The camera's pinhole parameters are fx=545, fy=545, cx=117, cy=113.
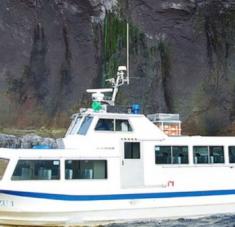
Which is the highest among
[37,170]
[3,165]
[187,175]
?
[3,165]

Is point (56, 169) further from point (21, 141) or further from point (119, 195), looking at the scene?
point (21, 141)

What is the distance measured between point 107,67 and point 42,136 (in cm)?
681

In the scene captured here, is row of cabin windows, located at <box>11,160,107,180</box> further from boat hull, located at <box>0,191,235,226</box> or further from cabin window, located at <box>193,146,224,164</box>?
cabin window, located at <box>193,146,224,164</box>

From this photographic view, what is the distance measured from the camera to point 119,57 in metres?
33.6

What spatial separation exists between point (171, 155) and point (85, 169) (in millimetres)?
2497

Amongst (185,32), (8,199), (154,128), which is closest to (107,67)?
(185,32)

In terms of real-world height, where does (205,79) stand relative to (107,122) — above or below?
above

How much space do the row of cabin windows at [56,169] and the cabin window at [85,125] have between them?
1087 millimetres

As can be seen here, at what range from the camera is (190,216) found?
1495 centimetres

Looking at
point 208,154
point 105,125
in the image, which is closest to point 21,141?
point 105,125

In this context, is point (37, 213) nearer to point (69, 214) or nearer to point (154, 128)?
point (69, 214)

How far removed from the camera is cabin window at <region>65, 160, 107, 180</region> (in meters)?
14.0

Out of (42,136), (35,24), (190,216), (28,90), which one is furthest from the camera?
(35,24)

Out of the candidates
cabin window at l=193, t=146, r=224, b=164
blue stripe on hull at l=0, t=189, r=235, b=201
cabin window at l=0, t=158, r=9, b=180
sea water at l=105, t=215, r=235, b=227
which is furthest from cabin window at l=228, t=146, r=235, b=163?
cabin window at l=0, t=158, r=9, b=180
